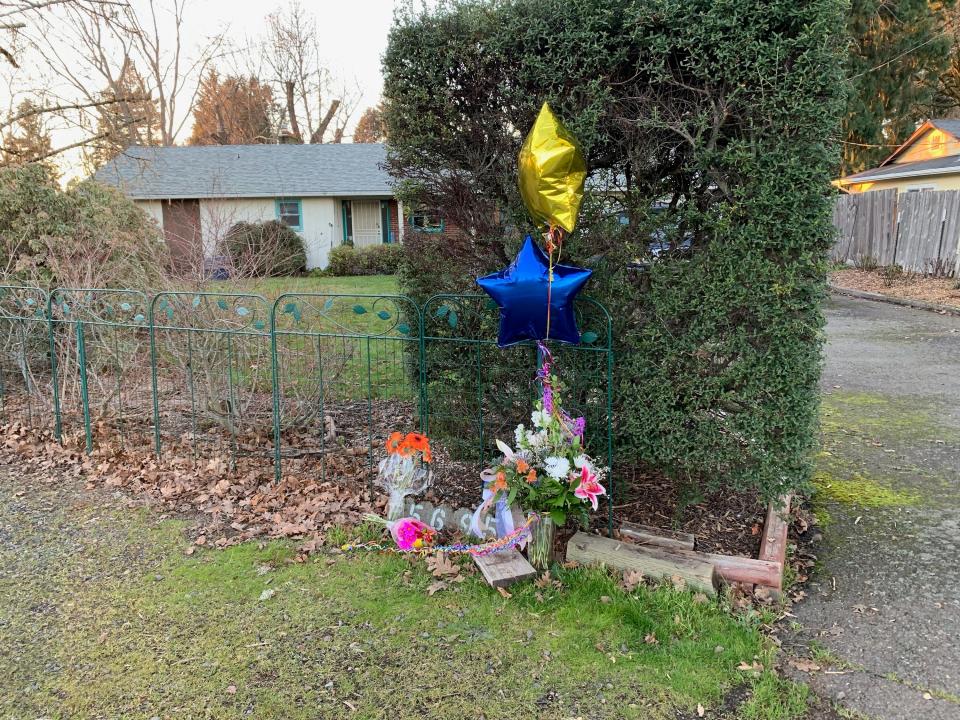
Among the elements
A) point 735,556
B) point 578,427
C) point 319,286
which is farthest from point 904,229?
point 578,427

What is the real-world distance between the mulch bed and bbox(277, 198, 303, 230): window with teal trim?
16.6 m

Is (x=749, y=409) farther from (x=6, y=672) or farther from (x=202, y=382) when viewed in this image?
(x=202, y=382)

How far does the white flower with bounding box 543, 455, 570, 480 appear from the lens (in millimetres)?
3467

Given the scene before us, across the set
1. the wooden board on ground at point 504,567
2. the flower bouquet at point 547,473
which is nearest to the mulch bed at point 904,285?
the flower bouquet at point 547,473

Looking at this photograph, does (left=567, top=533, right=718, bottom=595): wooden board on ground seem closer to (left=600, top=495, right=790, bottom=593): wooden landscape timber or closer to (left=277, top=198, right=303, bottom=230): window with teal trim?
(left=600, top=495, right=790, bottom=593): wooden landscape timber

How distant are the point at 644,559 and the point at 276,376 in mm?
2807

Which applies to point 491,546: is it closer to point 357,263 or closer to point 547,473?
point 547,473

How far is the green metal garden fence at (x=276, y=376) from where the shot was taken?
A: 4160 millimetres

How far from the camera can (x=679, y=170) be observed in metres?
3.62

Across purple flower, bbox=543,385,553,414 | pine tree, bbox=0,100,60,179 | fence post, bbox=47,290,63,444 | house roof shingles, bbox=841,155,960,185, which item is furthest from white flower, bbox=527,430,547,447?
house roof shingles, bbox=841,155,960,185

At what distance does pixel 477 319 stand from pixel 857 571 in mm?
2557

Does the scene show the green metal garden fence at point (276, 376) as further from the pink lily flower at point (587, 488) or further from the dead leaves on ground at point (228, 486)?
the pink lily flower at point (587, 488)

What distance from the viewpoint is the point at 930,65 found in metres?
23.5

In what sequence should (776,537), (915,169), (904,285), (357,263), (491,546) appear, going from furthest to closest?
(357,263)
(915,169)
(904,285)
(776,537)
(491,546)
